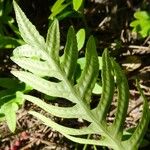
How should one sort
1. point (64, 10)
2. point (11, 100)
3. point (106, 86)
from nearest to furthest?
point (106, 86), point (11, 100), point (64, 10)

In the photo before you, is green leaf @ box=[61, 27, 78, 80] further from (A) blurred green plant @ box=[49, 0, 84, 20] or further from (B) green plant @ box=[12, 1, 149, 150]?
(A) blurred green plant @ box=[49, 0, 84, 20]

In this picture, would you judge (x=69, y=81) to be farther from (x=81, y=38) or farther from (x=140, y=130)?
(x=81, y=38)

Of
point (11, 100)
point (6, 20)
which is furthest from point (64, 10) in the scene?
point (11, 100)

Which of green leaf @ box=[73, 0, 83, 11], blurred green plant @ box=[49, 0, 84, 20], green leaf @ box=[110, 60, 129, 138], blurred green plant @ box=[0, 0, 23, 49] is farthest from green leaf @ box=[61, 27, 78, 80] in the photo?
blurred green plant @ box=[0, 0, 23, 49]

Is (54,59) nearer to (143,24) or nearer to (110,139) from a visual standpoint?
(110,139)

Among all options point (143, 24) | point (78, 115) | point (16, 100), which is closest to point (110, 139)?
point (78, 115)

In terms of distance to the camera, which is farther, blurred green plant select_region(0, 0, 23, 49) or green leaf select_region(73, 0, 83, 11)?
blurred green plant select_region(0, 0, 23, 49)

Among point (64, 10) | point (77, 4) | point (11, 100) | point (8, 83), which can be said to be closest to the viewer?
point (77, 4)
